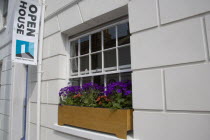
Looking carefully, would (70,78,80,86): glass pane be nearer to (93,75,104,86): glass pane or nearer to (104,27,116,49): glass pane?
(93,75,104,86): glass pane

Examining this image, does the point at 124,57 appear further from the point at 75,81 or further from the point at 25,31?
the point at 25,31

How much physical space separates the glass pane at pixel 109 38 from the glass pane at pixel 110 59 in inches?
4.4

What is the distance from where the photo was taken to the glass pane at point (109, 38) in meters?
2.70

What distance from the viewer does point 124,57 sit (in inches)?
97.7

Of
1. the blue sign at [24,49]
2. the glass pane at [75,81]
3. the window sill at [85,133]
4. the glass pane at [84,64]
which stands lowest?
the window sill at [85,133]

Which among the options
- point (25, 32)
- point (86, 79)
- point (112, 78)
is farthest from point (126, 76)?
point (25, 32)

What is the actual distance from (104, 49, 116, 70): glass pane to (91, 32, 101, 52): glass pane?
0.26 m

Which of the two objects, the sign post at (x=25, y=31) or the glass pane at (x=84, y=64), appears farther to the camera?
the sign post at (x=25, y=31)

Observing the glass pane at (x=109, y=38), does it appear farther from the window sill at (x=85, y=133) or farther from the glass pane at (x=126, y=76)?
the window sill at (x=85, y=133)

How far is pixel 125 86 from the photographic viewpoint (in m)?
2.16

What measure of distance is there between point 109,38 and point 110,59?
392 millimetres

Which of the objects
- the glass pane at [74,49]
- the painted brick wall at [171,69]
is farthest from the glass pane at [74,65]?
the painted brick wall at [171,69]

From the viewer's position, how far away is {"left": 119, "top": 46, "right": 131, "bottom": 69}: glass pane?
243 centimetres

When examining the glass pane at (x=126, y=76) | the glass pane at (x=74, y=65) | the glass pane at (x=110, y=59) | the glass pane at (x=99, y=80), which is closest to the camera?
the glass pane at (x=126, y=76)
